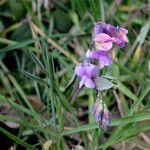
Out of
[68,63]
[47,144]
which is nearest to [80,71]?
[47,144]

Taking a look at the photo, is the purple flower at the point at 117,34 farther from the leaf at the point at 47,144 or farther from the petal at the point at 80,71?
the leaf at the point at 47,144

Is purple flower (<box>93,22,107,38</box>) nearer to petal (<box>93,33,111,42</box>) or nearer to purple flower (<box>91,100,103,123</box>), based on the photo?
petal (<box>93,33,111,42</box>)

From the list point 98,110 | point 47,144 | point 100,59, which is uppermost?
point 100,59

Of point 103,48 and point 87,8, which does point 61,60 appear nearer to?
point 87,8

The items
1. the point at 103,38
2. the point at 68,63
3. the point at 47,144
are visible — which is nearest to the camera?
the point at 103,38

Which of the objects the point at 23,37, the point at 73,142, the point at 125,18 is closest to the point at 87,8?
the point at 125,18

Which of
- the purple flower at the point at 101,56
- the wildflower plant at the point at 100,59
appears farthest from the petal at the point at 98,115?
the purple flower at the point at 101,56

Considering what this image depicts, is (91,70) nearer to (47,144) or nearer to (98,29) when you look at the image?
(98,29)
